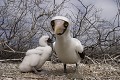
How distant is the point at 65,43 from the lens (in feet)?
10.8

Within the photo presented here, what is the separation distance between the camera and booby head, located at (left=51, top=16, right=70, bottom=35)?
298cm

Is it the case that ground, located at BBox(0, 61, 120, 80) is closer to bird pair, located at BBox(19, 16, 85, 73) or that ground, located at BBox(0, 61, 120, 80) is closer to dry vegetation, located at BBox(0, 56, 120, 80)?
dry vegetation, located at BBox(0, 56, 120, 80)

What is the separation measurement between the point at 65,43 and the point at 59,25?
0.37m

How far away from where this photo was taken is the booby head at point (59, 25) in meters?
2.98

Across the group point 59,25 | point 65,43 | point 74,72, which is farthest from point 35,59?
point 59,25

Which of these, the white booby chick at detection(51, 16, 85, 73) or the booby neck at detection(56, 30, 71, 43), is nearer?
the white booby chick at detection(51, 16, 85, 73)

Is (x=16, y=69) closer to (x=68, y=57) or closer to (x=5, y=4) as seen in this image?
(x=68, y=57)

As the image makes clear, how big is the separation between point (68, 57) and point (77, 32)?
6.01ft

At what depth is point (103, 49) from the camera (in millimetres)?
4973

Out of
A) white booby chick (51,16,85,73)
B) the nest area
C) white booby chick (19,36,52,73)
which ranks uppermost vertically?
white booby chick (51,16,85,73)

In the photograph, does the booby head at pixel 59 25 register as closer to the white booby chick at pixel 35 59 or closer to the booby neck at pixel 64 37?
the booby neck at pixel 64 37

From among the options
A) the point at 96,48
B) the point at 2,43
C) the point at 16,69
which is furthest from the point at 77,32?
the point at 16,69

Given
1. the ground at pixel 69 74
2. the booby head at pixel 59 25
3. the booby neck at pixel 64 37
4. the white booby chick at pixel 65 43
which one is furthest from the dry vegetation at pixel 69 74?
the booby head at pixel 59 25

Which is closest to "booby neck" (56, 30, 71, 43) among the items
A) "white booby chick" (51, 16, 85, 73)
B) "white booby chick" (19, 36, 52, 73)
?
"white booby chick" (51, 16, 85, 73)
